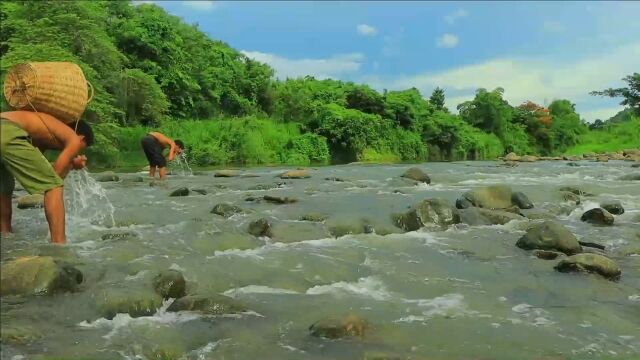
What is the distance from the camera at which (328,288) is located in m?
5.62

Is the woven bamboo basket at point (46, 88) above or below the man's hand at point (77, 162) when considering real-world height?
above

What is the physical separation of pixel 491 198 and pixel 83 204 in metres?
6.99

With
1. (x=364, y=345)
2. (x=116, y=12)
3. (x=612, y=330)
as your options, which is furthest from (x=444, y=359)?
(x=116, y=12)

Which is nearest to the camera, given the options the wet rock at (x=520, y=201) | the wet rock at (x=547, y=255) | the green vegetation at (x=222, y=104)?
the wet rock at (x=547, y=255)

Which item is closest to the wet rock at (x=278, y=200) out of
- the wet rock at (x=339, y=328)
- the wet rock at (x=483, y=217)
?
the wet rock at (x=483, y=217)

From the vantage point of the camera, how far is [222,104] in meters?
41.5

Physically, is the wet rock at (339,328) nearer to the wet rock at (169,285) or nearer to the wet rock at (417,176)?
the wet rock at (169,285)

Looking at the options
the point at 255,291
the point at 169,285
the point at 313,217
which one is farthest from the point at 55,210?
the point at 313,217

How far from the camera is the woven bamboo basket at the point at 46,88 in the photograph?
18.9 ft

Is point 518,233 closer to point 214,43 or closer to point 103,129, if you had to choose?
point 103,129

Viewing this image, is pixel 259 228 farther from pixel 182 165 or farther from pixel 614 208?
pixel 182 165

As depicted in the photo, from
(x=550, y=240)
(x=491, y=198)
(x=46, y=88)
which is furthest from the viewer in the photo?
(x=491, y=198)

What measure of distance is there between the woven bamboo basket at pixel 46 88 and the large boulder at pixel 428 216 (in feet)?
16.1

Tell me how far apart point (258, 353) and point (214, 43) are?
43.1m
